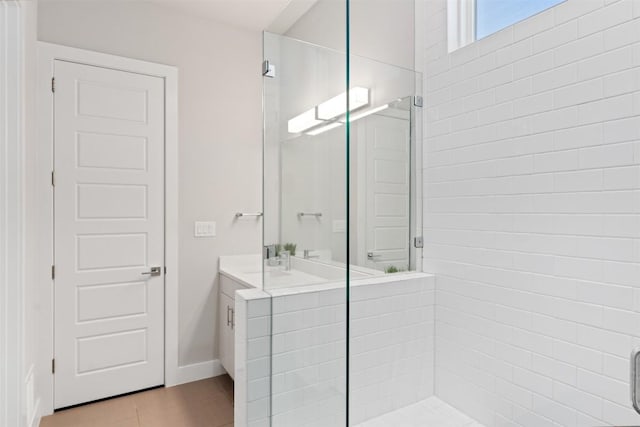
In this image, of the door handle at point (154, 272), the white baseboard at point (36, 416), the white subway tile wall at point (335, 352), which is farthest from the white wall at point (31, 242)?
the white subway tile wall at point (335, 352)

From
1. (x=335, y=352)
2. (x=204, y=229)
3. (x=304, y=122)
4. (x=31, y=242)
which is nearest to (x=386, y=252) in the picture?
(x=335, y=352)

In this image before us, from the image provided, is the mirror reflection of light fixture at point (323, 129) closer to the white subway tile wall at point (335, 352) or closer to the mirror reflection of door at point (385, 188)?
the mirror reflection of door at point (385, 188)

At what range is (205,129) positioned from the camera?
2.83m

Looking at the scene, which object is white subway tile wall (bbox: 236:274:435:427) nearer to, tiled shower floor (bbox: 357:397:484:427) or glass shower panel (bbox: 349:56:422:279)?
tiled shower floor (bbox: 357:397:484:427)

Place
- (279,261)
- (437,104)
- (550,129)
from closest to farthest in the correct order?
(550,129) → (279,261) → (437,104)

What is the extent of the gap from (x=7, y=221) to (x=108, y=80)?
1177 millimetres

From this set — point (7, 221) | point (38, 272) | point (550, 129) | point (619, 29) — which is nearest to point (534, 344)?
point (550, 129)

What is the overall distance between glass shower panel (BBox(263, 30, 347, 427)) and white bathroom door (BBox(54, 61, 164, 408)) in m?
1.31

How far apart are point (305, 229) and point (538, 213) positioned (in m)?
0.97

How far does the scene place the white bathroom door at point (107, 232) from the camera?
7.75 ft

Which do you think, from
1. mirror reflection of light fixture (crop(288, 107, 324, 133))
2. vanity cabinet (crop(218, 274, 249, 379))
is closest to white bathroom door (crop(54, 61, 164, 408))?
vanity cabinet (crop(218, 274, 249, 379))

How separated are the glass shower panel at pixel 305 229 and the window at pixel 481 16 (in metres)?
0.89

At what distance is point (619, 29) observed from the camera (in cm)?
129

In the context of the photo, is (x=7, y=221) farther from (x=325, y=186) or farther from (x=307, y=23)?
(x=307, y=23)
